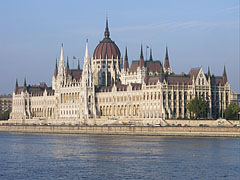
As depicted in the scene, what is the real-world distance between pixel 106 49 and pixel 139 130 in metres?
65.9

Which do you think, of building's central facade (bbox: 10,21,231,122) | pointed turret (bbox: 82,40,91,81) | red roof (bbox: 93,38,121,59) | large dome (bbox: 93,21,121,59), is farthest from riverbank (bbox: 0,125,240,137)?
large dome (bbox: 93,21,121,59)

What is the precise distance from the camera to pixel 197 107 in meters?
142

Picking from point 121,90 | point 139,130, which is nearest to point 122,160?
point 139,130

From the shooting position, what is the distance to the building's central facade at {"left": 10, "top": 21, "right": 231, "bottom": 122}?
14950 centimetres

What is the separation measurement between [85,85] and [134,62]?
1466 centimetres

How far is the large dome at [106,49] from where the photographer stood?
19075 centimetres

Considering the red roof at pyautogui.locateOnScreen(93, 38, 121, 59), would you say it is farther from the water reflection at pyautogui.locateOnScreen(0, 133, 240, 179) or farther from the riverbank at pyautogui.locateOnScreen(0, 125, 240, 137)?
the water reflection at pyautogui.locateOnScreen(0, 133, 240, 179)

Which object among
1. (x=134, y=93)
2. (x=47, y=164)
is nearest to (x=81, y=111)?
(x=134, y=93)

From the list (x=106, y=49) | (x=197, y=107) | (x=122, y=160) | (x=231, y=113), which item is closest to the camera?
(x=122, y=160)

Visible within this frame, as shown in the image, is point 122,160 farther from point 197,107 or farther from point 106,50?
point 106,50

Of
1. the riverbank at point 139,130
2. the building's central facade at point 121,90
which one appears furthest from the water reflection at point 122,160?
the building's central facade at point 121,90

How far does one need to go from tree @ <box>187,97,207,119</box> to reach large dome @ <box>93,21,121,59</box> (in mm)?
50963

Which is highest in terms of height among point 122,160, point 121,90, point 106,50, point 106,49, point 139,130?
point 106,49

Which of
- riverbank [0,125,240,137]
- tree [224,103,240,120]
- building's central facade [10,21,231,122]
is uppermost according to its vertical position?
building's central facade [10,21,231,122]
